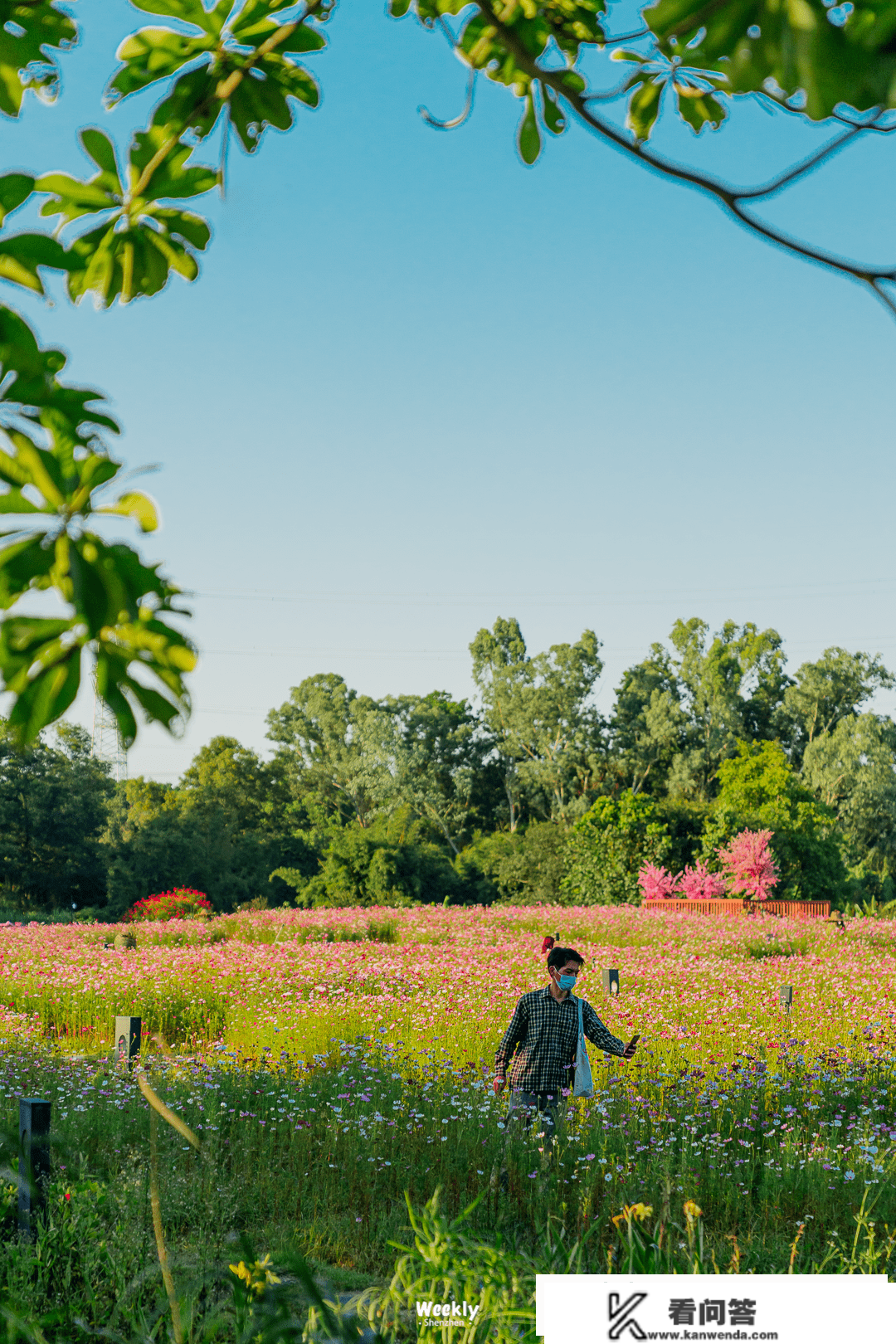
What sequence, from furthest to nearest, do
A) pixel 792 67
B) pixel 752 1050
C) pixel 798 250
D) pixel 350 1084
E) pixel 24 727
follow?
1. pixel 752 1050
2. pixel 350 1084
3. pixel 798 250
4. pixel 24 727
5. pixel 792 67

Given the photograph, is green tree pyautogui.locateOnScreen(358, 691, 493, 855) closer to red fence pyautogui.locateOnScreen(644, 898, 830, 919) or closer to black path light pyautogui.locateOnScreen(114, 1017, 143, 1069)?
red fence pyautogui.locateOnScreen(644, 898, 830, 919)

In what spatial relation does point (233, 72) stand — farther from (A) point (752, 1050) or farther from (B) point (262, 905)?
(B) point (262, 905)

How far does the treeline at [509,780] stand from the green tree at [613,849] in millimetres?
966

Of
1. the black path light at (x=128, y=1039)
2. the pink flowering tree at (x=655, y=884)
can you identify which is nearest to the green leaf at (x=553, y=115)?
the black path light at (x=128, y=1039)

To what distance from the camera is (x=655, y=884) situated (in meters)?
23.8

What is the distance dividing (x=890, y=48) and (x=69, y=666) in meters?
1.02

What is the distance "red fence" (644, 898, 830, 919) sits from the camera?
73.6ft

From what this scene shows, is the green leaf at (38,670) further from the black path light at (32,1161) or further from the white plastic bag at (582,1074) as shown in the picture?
the white plastic bag at (582,1074)

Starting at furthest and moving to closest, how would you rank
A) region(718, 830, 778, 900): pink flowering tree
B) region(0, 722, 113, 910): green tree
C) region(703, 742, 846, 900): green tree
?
region(0, 722, 113, 910): green tree
region(703, 742, 846, 900): green tree
region(718, 830, 778, 900): pink flowering tree

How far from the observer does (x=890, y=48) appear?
3.00 ft

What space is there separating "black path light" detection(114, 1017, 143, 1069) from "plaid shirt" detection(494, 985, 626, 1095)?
2.69m

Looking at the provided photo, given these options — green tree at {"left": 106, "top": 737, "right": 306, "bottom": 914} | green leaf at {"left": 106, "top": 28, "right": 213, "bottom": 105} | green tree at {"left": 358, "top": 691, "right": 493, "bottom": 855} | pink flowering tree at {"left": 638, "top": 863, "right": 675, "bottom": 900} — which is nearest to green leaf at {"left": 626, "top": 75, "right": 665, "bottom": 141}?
green leaf at {"left": 106, "top": 28, "right": 213, "bottom": 105}

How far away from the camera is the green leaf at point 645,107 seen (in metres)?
1.96

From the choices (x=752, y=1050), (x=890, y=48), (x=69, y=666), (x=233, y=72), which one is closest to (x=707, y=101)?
(x=233, y=72)
